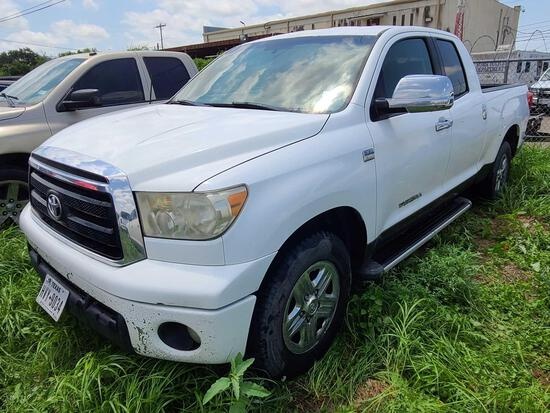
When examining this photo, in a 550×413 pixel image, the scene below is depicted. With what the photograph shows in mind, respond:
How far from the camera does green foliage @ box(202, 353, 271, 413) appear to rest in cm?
179

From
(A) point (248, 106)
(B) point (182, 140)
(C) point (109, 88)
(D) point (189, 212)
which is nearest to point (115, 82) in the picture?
(C) point (109, 88)

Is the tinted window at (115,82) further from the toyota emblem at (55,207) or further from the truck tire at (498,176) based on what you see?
the truck tire at (498,176)

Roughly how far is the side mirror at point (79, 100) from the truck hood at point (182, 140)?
5.91 feet

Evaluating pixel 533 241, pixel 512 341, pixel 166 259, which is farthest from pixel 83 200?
pixel 533 241

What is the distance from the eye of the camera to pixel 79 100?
432 centimetres

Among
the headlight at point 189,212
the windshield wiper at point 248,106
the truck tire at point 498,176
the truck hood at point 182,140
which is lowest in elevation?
the truck tire at point 498,176

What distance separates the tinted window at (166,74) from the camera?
17.4 ft

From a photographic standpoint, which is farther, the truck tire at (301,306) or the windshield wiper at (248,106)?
the windshield wiper at (248,106)

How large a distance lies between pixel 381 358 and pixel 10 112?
3.82 meters

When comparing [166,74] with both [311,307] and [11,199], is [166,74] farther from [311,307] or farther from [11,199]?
[311,307]

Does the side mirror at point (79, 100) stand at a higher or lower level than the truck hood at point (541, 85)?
higher

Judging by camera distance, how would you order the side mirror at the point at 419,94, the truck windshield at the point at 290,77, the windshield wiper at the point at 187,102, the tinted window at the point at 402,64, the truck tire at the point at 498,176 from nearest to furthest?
the side mirror at the point at 419,94 < the truck windshield at the point at 290,77 < the tinted window at the point at 402,64 < the windshield wiper at the point at 187,102 < the truck tire at the point at 498,176

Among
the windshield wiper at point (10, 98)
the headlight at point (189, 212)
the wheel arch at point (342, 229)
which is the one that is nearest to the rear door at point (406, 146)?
the wheel arch at point (342, 229)

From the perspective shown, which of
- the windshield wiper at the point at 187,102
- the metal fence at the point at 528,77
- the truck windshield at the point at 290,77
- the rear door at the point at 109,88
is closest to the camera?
the truck windshield at the point at 290,77
